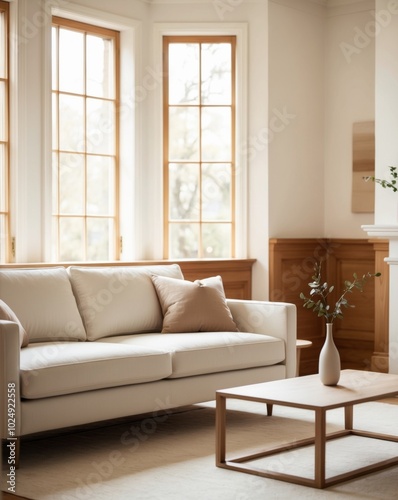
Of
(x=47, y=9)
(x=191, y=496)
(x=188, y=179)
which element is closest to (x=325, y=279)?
(x=188, y=179)

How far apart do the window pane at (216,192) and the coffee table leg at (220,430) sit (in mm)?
2673

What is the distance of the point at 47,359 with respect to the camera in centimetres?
358


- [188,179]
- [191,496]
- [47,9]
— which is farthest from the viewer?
[188,179]

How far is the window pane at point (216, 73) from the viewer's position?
603 cm

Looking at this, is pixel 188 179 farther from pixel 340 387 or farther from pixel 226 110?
pixel 340 387

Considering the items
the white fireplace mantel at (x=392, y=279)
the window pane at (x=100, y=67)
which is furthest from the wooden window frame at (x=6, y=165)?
the white fireplace mantel at (x=392, y=279)

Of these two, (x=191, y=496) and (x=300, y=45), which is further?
(x=300, y=45)

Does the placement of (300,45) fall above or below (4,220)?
above

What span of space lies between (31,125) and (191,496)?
2836mm

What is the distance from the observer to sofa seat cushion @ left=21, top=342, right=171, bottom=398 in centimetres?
347

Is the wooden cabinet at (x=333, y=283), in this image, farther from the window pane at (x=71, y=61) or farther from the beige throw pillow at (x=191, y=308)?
the window pane at (x=71, y=61)

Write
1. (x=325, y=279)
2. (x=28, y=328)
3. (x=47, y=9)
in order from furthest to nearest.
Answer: (x=325, y=279)
(x=47, y=9)
(x=28, y=328)

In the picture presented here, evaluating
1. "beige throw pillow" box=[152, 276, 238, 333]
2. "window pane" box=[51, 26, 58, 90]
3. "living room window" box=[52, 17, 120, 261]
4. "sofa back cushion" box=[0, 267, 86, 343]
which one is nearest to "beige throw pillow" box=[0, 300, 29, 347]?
"sofa back cushion" box=[0, 267, 86, 343]

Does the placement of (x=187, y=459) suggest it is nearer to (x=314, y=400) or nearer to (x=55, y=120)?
(x=314, y=400)
